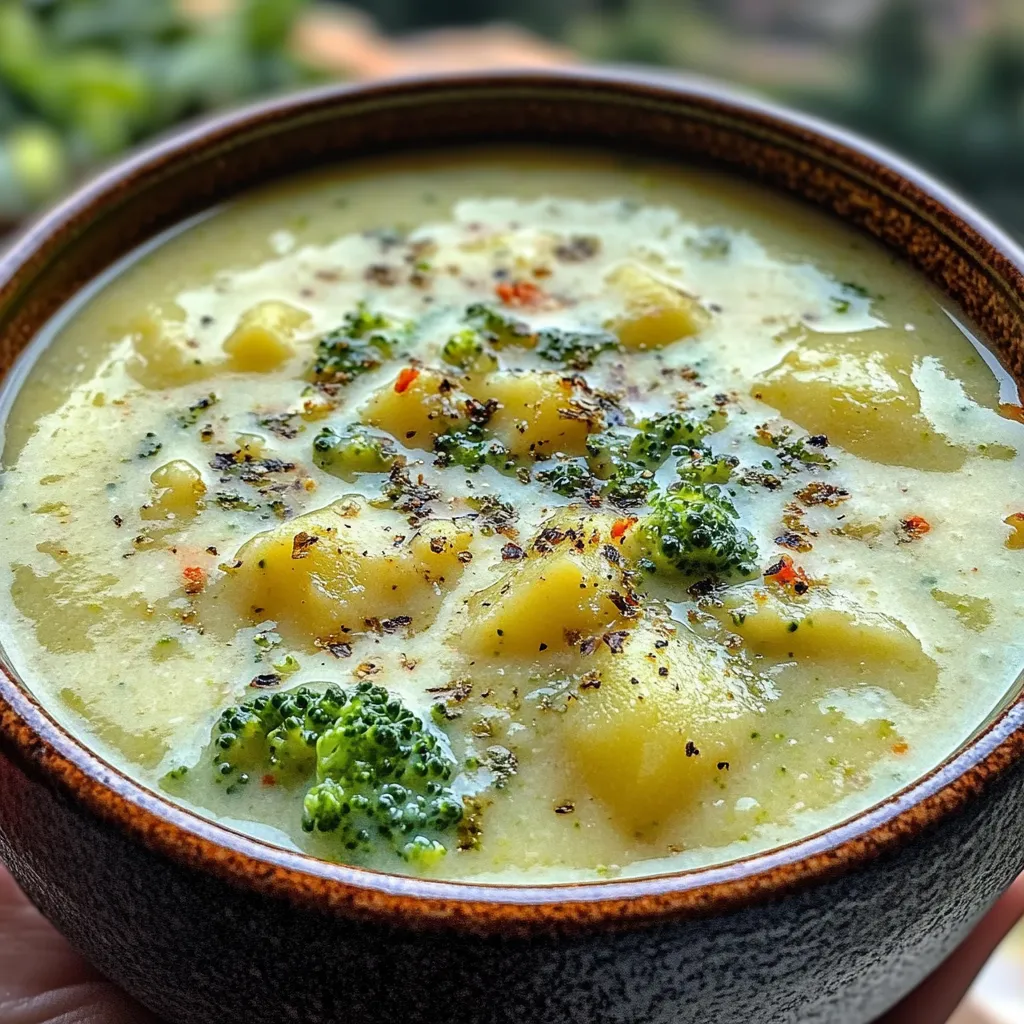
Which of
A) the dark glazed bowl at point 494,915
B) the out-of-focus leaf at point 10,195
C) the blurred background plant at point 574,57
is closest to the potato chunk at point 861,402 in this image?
the dark glazed bowl at point 494,915

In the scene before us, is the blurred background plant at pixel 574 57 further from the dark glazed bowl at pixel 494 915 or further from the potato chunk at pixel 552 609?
the dark glazed bowl at pixel 494 915

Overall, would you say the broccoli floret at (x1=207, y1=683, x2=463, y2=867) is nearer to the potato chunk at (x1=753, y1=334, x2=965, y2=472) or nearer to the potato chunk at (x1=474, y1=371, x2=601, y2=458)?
the potato chunk at (x1=474, y1=371, x2=601, y2=458)

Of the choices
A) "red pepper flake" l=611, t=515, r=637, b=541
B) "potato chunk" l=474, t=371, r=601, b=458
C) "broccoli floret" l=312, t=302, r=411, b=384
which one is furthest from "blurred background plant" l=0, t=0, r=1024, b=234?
"red pepper flake" l=611, t=515, r=637, b=541

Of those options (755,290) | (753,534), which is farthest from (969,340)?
(753,534)

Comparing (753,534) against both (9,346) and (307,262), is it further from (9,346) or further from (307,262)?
(9,346)

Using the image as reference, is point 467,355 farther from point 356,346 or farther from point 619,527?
point 619,527

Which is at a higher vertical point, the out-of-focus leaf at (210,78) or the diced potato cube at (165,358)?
the diced potato cube at (165,358)

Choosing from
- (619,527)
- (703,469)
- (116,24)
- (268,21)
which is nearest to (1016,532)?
(703,469)
